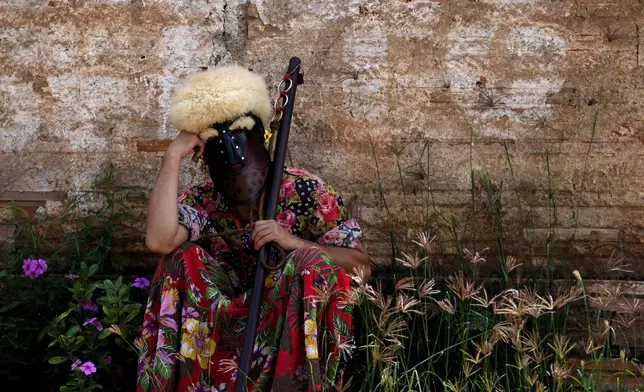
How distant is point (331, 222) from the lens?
3.99 meters

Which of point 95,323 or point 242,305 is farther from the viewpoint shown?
point 95,323

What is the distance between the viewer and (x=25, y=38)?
4914 mm

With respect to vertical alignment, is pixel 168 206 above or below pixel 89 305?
above

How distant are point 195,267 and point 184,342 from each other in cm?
33

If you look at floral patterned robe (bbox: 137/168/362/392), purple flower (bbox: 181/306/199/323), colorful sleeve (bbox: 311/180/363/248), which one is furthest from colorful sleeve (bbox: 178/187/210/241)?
colorful sleeve (bbox: 311/180/363/248)

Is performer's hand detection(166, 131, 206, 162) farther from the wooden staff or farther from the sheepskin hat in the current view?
the wooden staff

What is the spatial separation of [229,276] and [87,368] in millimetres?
781

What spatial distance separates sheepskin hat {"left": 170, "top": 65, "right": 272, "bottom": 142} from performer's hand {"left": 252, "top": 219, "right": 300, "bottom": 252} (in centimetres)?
47

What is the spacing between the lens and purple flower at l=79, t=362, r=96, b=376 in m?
3.84

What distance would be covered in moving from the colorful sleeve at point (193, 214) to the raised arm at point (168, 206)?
4 centimetres

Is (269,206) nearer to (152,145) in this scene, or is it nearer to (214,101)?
(214,101)

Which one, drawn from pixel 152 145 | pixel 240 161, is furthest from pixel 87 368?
pixel 152 145

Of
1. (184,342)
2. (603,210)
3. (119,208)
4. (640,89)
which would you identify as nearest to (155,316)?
(184,342)

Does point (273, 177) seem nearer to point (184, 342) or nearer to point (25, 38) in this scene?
point (184, 342)
